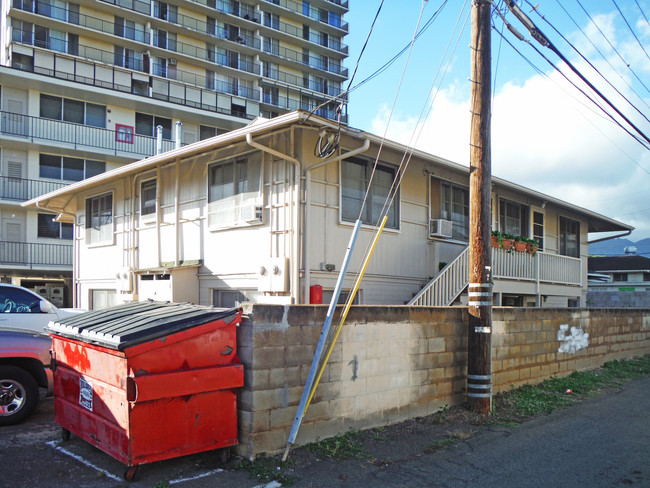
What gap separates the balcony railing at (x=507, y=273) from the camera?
1182cm

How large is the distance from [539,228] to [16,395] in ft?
52.0

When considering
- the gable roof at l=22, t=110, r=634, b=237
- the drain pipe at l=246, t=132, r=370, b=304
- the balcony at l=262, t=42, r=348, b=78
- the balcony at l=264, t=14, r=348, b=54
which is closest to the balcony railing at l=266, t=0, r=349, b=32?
the balcony at l=264, t=14, r=348, b=54

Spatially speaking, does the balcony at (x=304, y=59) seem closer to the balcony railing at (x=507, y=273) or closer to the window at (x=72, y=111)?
the window at (x=72, y=111)

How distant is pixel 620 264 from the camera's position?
1759 inches

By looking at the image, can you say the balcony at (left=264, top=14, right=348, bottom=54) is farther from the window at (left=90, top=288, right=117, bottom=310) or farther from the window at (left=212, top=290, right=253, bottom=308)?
the window at (left=212, top=290, right=253, bottom=308)

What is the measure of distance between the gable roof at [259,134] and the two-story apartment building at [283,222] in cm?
4

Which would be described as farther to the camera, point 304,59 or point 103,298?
point 304,59

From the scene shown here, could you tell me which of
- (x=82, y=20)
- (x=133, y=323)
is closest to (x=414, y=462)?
(x=133, y=323)

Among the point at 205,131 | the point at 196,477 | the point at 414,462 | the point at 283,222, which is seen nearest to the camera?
the point at 196,477

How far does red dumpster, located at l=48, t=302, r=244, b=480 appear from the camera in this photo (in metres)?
5.04

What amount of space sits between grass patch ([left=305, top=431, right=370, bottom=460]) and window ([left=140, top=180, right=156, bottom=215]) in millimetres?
9482

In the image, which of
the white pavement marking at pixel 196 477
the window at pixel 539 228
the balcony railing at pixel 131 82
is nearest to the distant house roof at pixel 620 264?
the window at pixel 539 228

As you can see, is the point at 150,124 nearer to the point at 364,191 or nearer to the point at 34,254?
the point at 34,254

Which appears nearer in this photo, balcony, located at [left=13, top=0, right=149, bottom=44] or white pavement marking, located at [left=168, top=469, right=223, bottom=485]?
white pavement marking, located at [left=168, top=469, right=223, bottom=485]
